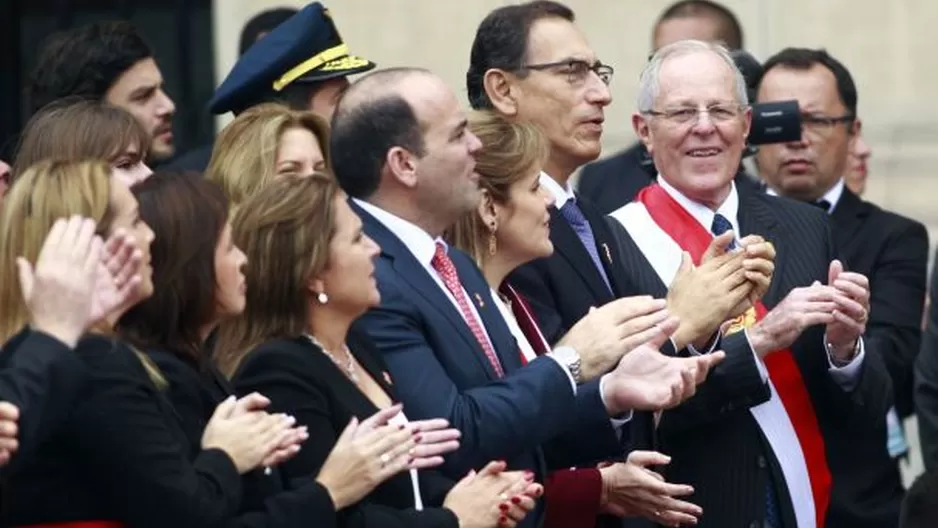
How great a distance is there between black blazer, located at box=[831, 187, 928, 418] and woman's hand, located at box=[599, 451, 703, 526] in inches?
80.9

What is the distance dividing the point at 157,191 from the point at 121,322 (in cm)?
27

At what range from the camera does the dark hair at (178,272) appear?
5.30 meters

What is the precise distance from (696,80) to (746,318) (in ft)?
2.07

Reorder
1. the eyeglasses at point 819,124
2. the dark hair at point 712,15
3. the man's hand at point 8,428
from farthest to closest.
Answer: the dark hair at point 712,15
the eyeglasses at point 819,124
the man's hand at point 8,428

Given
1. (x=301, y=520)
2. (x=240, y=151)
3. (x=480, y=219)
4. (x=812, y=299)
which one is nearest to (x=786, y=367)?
(x=812, y=299)

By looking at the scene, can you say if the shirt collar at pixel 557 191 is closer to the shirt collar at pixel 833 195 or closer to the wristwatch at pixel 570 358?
the wristwatch at pixel 570 358

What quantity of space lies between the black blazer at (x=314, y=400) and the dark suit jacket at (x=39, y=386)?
638 mm

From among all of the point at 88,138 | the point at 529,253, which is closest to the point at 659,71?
the point at 529,253

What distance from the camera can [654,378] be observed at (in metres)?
6.16

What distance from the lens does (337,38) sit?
300 inches

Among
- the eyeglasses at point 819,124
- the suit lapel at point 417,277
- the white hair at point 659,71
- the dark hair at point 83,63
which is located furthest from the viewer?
the eyeglasses at point 819,124

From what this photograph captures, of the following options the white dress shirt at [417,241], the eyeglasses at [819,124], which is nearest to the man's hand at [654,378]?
Answer: the white dress shirt at [417,241]

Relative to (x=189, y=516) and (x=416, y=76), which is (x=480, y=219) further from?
(x=189, y=516)

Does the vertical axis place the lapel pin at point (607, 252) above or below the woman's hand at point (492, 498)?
above
